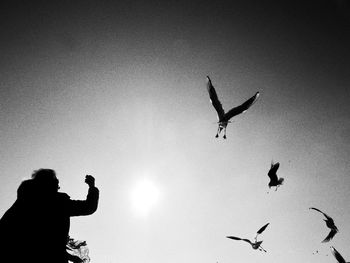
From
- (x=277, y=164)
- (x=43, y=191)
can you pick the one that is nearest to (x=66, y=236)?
(x=43, y=191)

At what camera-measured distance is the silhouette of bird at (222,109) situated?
6.53 meters

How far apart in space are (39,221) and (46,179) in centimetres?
48

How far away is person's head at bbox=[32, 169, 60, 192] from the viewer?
3.23 m

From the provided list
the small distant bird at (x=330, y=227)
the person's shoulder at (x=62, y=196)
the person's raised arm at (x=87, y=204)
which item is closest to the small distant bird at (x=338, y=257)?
the small distant bird at (x=330, y=227)

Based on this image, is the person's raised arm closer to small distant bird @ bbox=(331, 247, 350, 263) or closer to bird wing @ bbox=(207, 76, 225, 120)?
bird wing @ bbox=(207, 76, 225, 120)

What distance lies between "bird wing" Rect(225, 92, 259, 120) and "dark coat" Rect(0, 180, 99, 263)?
14.5 ft

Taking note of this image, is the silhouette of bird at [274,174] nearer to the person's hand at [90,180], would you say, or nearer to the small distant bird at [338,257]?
the small distant bird at [338,257]

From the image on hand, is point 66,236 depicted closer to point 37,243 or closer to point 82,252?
point 37,243

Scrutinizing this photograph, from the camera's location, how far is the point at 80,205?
3428mm

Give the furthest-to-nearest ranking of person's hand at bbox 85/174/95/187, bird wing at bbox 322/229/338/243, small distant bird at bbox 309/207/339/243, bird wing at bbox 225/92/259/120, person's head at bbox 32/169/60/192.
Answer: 1. bird wing at bbox 322/229/338/243
2. small distant bird at bbox 309/207/339/243
3. bird wing at bbox 225/92/259/120
4. person's hand at bbox 85/174/95/187
5. person's head at bbox 32/169/60/192

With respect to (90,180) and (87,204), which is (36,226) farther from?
(90,180)

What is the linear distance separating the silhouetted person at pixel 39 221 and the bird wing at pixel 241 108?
169 inches

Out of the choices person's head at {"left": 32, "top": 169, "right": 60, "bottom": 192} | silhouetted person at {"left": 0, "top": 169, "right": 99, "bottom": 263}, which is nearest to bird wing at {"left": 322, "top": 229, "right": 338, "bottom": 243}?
silhouetted person at {"left": 0, "top": 169, "right": 99, "bottom": 263}

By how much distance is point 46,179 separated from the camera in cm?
329
